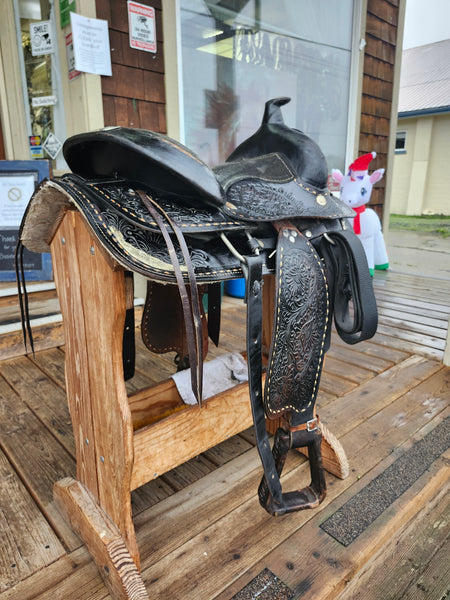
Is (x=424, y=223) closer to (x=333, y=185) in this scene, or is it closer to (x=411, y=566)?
(x=333, y=185)

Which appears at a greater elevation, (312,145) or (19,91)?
(19,91)

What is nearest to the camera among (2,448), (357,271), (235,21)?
(357,271)

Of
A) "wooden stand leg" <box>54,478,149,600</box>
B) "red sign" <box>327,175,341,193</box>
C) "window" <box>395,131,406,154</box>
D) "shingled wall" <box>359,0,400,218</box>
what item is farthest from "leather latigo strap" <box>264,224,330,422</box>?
"window" <box>395,131,406,154</box>

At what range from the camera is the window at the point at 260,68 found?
2965mm

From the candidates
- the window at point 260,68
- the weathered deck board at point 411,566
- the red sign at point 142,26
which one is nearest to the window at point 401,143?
the window at point 260,68

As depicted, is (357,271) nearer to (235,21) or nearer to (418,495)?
(418,495)

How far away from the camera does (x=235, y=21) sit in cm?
316

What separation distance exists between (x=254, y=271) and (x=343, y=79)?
13.3 feet

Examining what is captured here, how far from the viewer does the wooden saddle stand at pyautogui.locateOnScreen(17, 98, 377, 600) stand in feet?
2.67

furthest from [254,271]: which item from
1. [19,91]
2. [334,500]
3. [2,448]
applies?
[19,91]

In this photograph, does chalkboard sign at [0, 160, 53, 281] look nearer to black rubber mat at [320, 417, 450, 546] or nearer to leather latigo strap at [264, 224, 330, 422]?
leather latigo strap at [264, 224, 330, 422]

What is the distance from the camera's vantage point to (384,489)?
130cm

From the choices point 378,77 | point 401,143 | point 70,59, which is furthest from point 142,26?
point 401,143

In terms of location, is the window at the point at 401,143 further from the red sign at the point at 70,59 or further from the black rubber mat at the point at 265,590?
the black rubber mat at the point at 265,590
